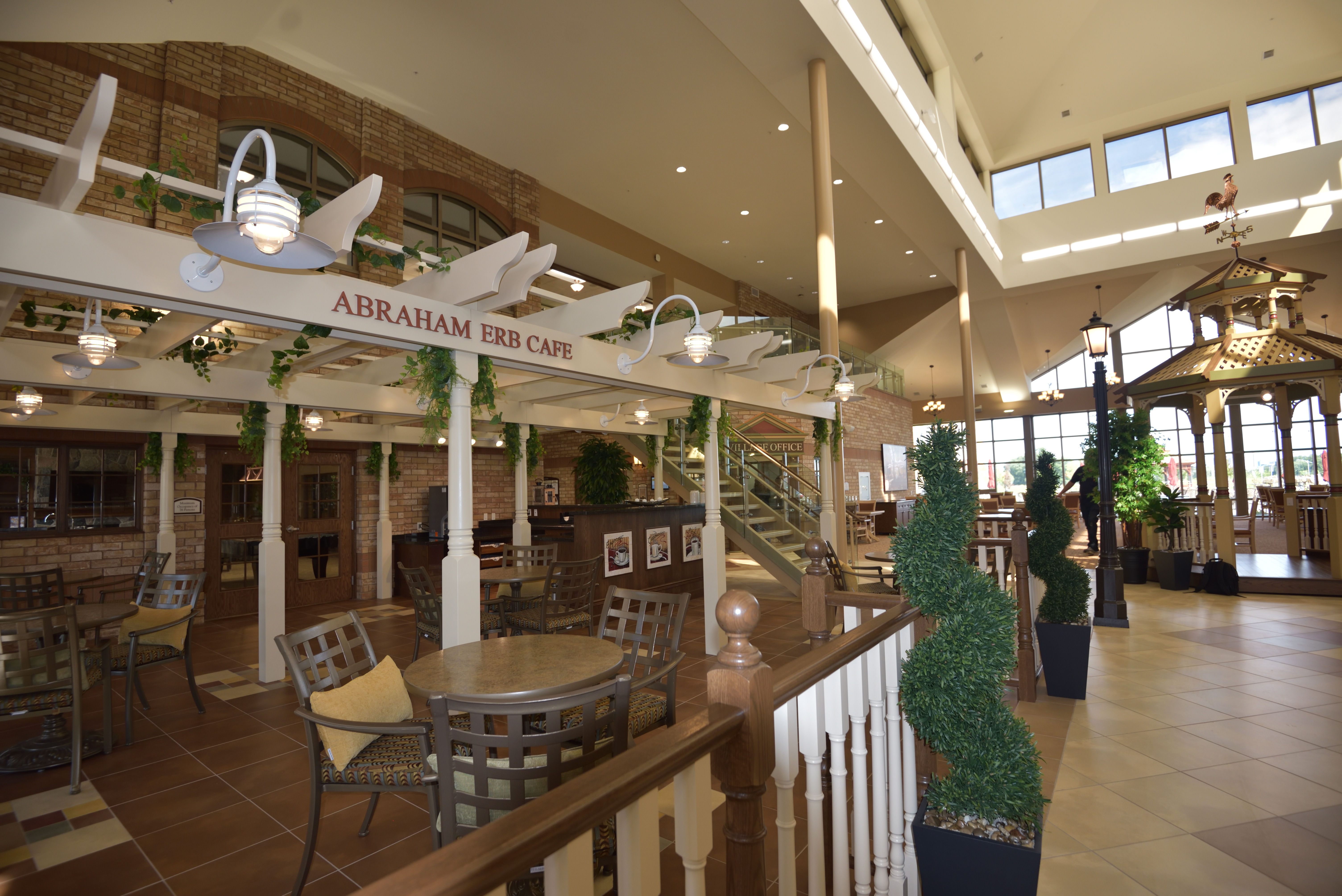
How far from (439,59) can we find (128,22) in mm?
2919

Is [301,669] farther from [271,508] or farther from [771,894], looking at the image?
[271,508]

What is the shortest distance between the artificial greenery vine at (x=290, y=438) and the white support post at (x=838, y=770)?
5045 mm

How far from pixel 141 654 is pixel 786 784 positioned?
15.0ft

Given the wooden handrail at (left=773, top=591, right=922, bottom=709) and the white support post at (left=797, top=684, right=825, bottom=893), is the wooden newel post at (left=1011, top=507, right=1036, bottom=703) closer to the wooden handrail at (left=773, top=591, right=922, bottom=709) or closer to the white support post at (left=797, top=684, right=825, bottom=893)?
the wooden handrail at (left=773, top=591, right=922, bottom=709)

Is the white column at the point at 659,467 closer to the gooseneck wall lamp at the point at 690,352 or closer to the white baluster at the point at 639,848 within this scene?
the gooseneck wall lamp at the point at 690,352

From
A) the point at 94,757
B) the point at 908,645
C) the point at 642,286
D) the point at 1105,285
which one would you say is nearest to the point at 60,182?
the point at 642,286

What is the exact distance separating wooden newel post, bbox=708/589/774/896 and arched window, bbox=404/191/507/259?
26.4 feet

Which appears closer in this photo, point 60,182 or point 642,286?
point 60,182

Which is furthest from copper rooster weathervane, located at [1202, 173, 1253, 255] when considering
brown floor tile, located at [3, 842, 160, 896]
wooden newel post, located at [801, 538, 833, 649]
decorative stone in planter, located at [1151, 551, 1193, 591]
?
brown floor tile, located at [3, 842, 160, 896]

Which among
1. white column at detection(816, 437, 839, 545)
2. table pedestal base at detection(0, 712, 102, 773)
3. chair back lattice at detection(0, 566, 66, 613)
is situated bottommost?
table pedestal base at detection(0, 712, 102, 773)

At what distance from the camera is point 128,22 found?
4.97m

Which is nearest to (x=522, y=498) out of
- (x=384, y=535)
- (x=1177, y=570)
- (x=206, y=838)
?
(x=384, y=535)

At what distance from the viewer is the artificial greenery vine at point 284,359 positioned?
12.6ft

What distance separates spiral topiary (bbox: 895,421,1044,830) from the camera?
1.92 meters
